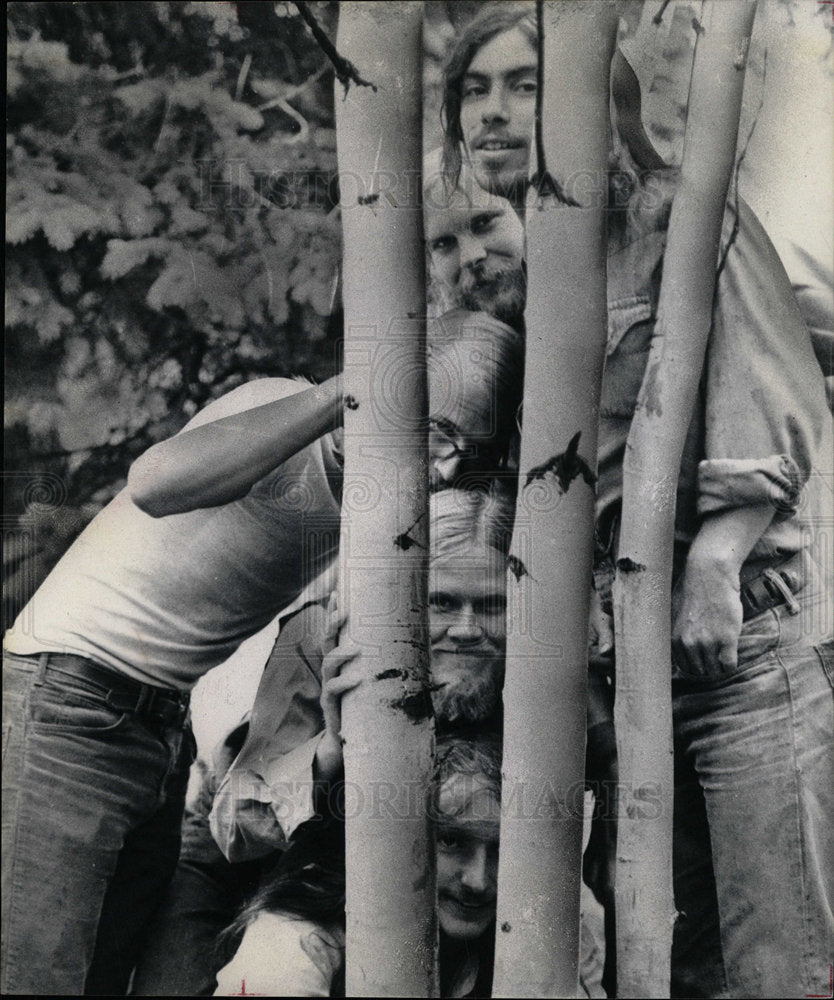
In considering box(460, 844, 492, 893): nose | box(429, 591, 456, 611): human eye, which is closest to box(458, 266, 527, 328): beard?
box(429, 591, 456, 611): human eye

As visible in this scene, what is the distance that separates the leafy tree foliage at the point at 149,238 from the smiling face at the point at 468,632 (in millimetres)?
641

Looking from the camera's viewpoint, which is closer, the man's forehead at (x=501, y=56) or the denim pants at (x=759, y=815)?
the denim pants at (x=759, y=815)

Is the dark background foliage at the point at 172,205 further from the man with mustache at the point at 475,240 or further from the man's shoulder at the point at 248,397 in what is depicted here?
the man with mustache at the point at 475,240

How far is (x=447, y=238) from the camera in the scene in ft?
8.36

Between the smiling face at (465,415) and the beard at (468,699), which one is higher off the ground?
the smiling face at (465,415)

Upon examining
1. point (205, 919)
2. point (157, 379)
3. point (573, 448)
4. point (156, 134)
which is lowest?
point (205, 919)

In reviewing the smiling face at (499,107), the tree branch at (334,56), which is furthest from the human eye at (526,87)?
the tree branch at (334,56)

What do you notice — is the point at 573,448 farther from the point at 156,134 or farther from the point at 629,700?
the point at 156,134

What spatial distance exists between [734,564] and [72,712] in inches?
66.8

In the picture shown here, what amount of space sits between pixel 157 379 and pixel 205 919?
1366 mm

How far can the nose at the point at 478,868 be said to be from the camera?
8.13 feet

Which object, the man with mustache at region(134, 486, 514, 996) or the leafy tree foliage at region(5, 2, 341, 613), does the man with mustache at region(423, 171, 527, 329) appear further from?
the man with mustache at region(134, 486, 514, 996)

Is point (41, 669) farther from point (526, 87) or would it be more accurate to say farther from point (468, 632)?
point (526, 87)

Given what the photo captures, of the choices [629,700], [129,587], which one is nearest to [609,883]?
[629,700]
